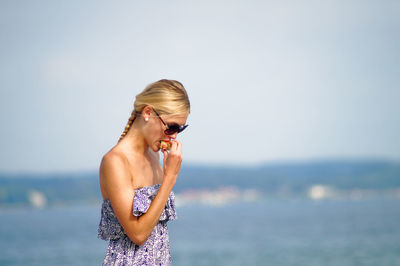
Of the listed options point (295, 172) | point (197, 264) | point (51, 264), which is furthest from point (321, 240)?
point (295, 172)

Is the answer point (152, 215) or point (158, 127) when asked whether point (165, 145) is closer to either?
point (158, 127)

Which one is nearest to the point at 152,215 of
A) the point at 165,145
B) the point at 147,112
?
the point at 165,145

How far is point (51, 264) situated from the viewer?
45.0 m

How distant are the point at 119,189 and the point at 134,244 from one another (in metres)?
0.31

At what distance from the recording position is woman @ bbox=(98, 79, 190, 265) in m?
2.77

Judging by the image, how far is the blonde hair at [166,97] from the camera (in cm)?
277

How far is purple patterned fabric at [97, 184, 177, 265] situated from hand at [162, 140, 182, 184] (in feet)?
0.53

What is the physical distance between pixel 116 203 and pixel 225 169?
565ft

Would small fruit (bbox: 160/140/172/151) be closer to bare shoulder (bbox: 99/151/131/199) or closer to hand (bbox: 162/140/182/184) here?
hand (bbox: 162/140/182/184)

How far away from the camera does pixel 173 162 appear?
282 centimetres

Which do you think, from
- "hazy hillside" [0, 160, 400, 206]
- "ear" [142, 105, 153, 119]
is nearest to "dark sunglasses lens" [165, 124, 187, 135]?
"ear" [142, 105, 153, 119]

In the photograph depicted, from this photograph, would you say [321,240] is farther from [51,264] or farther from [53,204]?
[53,204]

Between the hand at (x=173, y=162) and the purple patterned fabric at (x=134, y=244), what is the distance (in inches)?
6.3

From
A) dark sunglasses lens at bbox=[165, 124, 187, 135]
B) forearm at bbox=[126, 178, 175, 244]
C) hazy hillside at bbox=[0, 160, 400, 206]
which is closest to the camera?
forearm at bbox=[126, 178, 175, 244]
